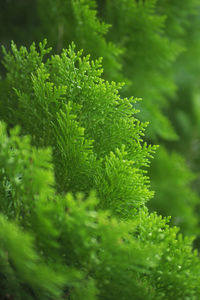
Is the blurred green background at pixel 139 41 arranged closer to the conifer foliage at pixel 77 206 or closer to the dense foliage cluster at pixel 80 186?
the dense foliage cluster at pixel 80 186

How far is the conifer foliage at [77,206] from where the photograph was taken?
75 cm

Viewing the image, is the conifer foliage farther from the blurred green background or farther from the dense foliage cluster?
the blurred green background

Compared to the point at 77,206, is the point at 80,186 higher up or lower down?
higher up

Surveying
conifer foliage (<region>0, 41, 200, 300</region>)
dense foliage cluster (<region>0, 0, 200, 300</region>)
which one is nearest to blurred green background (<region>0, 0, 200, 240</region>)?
dense foliage cluster (<region>0, 0, 200, 300</region>)

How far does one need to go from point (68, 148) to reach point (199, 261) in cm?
50

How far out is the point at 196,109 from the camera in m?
2.84

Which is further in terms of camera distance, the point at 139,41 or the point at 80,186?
the point at 139,41

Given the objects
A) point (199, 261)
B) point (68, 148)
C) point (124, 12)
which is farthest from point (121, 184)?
point (124, 12)

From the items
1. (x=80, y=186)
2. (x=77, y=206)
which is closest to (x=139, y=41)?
(x=80, y=186)

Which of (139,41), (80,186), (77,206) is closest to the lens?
(77,206)

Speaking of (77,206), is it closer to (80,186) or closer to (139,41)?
(80,186)

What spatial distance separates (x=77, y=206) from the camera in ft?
2.52

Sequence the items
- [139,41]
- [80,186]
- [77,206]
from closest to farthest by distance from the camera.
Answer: [77,206], [80,186], [139,41]

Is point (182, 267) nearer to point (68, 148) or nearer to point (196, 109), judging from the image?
point (68, 148)
